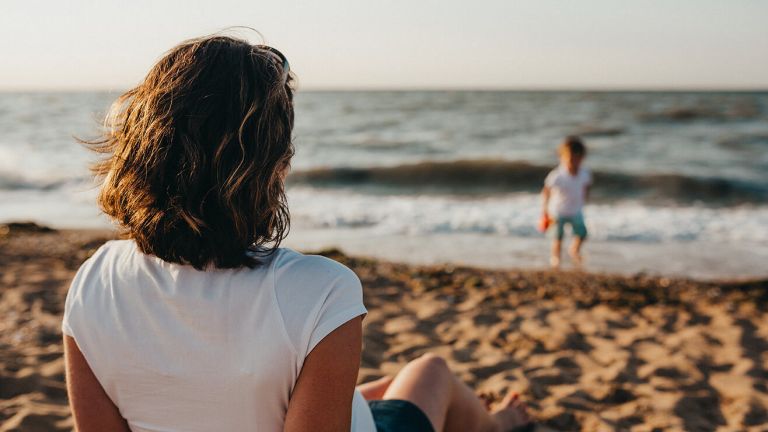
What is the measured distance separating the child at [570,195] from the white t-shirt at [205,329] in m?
6.10

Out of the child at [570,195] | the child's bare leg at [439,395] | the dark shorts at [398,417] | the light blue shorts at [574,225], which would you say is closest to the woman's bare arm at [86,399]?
the dark shorts at [398,417]

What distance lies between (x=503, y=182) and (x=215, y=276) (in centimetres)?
1387

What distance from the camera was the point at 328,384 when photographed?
1287mm

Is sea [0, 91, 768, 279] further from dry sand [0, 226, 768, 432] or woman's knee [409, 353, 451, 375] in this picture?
woman's knee [409, 353, 451, 375]

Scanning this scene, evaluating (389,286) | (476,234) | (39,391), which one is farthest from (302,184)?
(39,391)

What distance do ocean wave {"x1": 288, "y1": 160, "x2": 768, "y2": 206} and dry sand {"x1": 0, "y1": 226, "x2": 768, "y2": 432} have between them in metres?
6.95

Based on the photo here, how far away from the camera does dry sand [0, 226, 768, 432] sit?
131 inches

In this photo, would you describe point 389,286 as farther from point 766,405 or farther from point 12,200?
point 12,200

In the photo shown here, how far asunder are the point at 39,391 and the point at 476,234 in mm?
5915

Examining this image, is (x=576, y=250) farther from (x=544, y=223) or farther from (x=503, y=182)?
(x=503, y=182)

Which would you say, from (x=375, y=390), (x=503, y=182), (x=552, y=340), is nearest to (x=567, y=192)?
(x=552, y=340)

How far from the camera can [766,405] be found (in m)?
3.36

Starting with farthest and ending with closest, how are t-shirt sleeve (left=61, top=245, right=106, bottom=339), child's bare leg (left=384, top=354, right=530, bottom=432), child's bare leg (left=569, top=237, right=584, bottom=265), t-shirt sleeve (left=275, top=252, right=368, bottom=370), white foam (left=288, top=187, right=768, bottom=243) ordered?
white foam (left=288, top=187, right=768, bottom=243)
child's bare leg (left=569, top=237, right=584, bottom=265)
child's bare leg (left=384, top=354, right=530, bottom=432)
t-shirt sleeve (left=61, top=245, right=106, bottom=339)
t-shirt sleeve (left=275, top=252, right=368, bottom=370)

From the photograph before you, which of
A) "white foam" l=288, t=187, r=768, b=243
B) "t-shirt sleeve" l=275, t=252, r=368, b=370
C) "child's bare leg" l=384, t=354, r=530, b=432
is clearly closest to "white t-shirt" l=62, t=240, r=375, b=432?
"t-shirt sleeve" l=275, t=252, r=368, b=370
